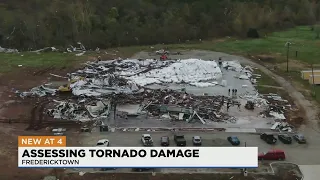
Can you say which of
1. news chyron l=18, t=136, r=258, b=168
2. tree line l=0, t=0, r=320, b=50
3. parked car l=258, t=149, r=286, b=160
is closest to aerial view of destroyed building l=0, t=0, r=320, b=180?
parked car l=258, t=149, r=286, b=160

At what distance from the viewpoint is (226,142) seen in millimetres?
27125

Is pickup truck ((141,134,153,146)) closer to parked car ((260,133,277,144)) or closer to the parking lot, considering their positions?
the parking lot

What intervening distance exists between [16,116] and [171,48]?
27779 mm

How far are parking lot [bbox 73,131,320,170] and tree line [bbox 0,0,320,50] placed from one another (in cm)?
3149

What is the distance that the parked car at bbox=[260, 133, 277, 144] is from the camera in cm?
2685

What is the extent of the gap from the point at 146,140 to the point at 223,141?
4991 millimetres

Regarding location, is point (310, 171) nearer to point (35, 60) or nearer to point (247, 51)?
point (247, 51)

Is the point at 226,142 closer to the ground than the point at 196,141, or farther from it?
closer to the ground

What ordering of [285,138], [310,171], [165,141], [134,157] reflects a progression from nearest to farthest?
[134,157] < [310,171] < [165,141] < [285,138]

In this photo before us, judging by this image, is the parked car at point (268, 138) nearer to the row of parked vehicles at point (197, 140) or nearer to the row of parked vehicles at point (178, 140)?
the row of parked vehicles at point (197, 140)

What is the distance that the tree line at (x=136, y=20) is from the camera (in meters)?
58.9

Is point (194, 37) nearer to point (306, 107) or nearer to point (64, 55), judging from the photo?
point (64, 55)

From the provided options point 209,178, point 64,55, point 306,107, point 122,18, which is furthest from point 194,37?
point 209,178

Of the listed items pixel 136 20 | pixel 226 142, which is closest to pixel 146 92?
pixel 226 142
